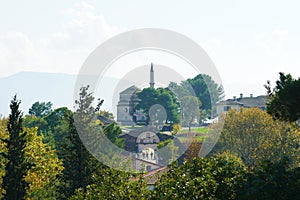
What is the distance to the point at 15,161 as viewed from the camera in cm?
3338

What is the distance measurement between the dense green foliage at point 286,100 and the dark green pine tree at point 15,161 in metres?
18.3

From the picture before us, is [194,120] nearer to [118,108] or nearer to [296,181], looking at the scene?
[118,108]

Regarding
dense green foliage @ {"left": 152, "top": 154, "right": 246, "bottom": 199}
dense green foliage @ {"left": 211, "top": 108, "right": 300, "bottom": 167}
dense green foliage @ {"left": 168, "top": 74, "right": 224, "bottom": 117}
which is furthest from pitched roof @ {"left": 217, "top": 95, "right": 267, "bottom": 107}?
dense green foliage @ {"left": 152, "top": 154, "right": 246, "bottom": 199}

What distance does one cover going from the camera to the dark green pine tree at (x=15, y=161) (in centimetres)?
3228

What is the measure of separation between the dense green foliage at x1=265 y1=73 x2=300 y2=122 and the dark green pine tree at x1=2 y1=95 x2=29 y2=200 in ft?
60.1

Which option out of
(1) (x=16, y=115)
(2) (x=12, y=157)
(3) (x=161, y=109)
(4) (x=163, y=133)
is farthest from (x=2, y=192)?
(3) (x=161, y=109)

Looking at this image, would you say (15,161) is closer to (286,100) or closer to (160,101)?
(286,100)

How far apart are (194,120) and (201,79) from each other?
84.2 ft

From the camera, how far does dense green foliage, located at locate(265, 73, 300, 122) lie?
16.8 meters

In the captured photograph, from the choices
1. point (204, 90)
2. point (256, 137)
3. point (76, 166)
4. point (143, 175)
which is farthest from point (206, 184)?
point (204, 90)

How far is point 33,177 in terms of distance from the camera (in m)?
36.4

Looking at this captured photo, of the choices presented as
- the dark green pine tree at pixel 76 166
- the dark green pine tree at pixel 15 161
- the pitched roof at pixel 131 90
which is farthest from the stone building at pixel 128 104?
the dark green pine tree at pixel 15 161

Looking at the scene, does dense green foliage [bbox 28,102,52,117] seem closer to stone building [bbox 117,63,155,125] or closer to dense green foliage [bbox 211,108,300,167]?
stone building [bbox 117,63,155,125]

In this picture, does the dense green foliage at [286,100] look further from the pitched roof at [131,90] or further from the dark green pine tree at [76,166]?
the pitched roof at [131,90]
